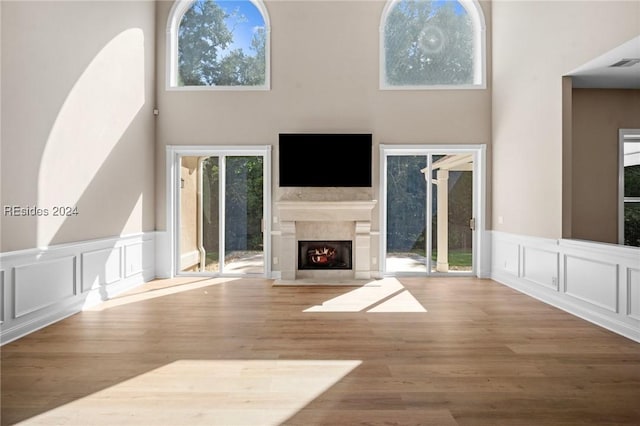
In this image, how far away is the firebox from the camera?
6.34 meters

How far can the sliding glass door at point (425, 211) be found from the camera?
254 inches

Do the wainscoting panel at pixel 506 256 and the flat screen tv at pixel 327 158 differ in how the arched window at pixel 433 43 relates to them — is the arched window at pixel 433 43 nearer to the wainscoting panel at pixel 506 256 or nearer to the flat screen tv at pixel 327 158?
the flat screen tv at pixel 327 158

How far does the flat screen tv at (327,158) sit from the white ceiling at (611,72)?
9.87 ft

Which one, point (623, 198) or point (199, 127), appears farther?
point (199, 127)

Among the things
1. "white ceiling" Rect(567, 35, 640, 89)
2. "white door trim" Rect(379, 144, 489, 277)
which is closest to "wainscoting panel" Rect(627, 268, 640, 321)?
"white ceiling" Rect(567, 35, 640, 89)

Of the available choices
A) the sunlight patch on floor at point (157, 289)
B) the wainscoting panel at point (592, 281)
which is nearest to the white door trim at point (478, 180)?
the wainscoting panel at point (592, 281)

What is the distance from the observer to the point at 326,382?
257 centimetres

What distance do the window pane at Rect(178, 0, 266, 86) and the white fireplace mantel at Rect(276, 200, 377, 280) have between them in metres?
2.40

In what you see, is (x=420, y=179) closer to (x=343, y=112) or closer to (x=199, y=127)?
(x=343, y=112)

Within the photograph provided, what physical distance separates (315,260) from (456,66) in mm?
4252

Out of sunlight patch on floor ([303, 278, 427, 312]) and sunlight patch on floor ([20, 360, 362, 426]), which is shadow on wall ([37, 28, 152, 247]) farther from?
sunlight patch on floor ([303, 278, 427, 312])

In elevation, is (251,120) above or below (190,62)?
below

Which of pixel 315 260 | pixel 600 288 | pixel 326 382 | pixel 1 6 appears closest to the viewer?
pixel 326 382

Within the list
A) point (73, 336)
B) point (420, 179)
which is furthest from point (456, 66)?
point (73, 336)
